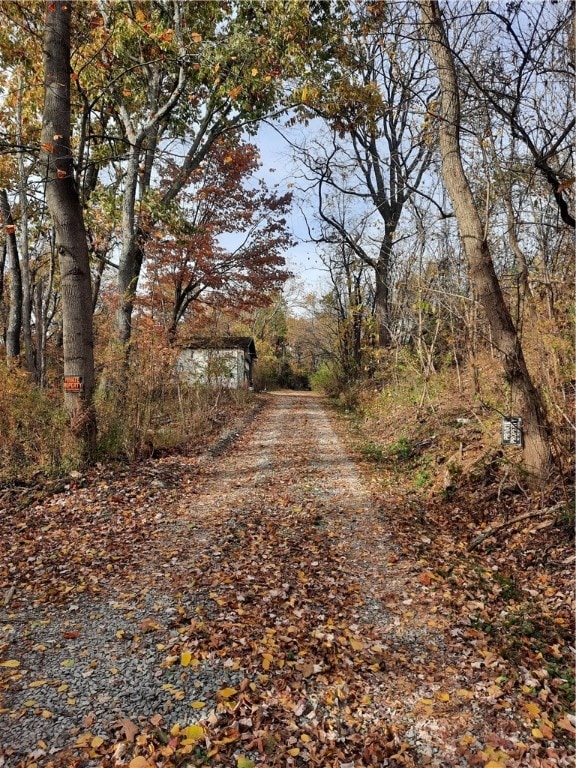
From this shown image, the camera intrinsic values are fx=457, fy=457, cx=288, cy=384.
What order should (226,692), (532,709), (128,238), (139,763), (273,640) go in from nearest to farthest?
(139,763) < (532,709) < (226,692) < (273,640) < (128,238)

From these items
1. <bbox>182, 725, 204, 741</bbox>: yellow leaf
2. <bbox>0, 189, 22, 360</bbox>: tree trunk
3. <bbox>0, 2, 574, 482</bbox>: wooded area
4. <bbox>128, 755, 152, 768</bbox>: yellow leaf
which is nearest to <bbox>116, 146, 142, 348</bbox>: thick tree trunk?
<bbox>0, 2, 574, 482</bbox>: wooded area

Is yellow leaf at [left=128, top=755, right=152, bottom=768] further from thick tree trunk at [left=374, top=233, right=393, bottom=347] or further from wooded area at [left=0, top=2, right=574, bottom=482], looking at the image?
thick tree trunk at [left=374, top=233, right=393, bottom=347]

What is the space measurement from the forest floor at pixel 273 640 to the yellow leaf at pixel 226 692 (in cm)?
1

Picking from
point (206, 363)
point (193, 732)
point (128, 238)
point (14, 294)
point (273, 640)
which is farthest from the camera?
point (206, 363)

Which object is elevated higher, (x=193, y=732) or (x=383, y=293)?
(x=383, y=293)

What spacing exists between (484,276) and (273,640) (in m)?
4.68

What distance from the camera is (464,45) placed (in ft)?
18.7

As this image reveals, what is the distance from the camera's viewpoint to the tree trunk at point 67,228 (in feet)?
23.5

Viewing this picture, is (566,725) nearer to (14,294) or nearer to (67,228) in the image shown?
(67,228)

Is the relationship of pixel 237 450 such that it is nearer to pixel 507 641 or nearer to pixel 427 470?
pixel 427 470

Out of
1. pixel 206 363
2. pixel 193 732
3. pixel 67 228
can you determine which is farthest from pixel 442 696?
pixel 206 363

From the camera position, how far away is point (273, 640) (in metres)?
3.48

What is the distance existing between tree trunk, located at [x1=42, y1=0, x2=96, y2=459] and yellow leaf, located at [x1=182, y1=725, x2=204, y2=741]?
18.0 feet

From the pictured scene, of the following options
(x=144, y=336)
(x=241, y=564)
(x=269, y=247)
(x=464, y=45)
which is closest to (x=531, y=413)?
(x=241, y=564)
